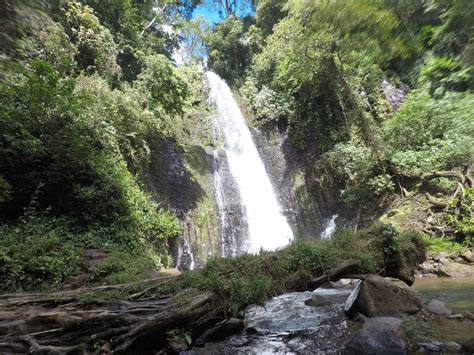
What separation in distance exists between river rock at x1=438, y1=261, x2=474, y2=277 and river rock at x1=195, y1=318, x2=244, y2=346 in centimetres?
723

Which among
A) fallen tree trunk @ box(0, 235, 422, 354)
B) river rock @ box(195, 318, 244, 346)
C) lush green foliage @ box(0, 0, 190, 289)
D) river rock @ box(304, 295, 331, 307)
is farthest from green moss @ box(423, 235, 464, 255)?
lush green foliage @ box(0, 0, 190, 289)

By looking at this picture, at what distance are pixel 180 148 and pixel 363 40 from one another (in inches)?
534

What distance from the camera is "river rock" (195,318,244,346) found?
551cm

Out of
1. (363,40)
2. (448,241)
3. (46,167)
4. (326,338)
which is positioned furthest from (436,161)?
(46,167)

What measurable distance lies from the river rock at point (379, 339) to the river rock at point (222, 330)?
2.07 m

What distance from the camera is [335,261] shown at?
6164 mm

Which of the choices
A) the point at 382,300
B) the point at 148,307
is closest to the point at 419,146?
the point at 382,300

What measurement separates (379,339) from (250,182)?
522 inches

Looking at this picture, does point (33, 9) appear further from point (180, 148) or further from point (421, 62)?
point (180, 148)

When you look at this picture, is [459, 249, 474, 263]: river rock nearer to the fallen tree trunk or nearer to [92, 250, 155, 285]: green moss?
the fallen tree trunk

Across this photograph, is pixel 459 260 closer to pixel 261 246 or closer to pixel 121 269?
pixel 261 246

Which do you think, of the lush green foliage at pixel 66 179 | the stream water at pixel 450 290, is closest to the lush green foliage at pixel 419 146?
the stream water at pixel 450 290

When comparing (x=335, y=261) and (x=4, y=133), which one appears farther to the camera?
(x=4, y=133)

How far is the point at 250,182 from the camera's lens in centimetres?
1770
